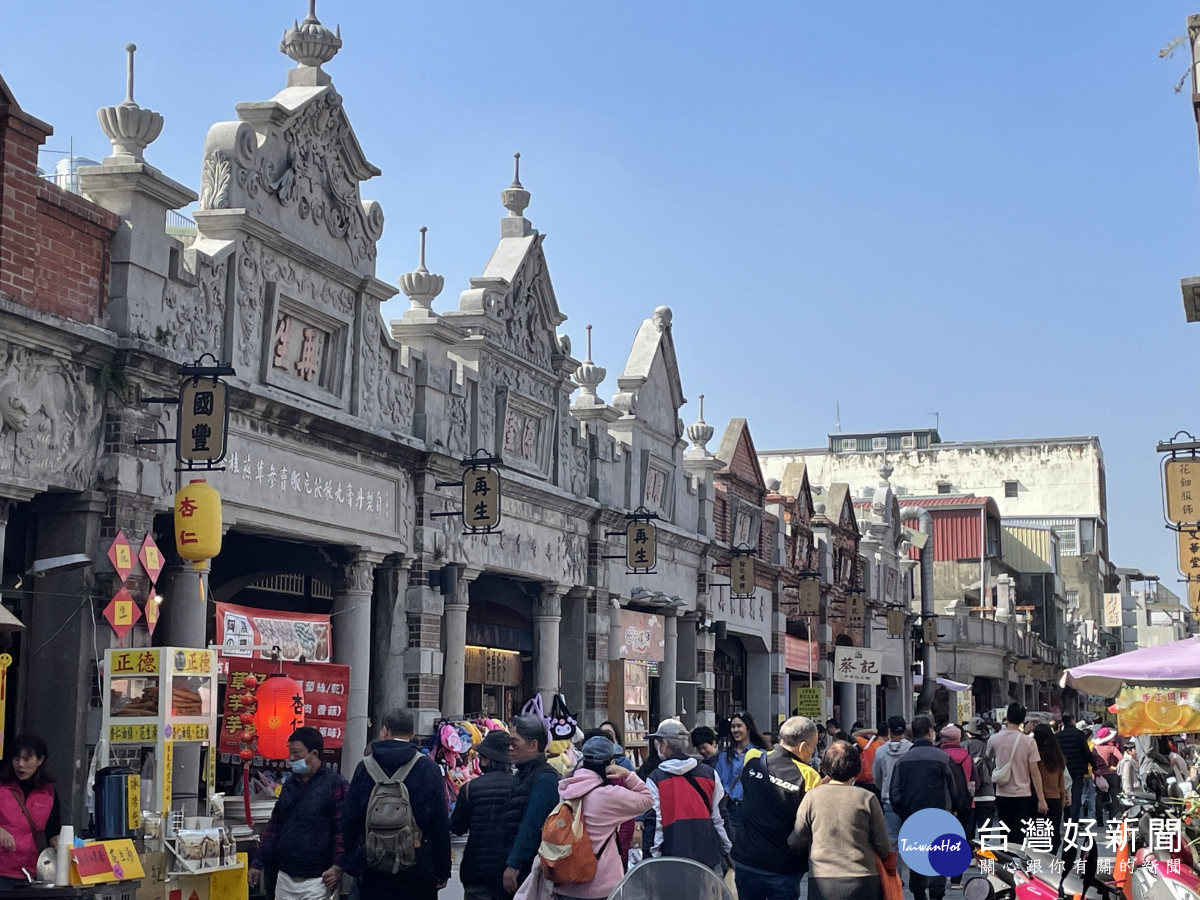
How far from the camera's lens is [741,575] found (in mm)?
31703

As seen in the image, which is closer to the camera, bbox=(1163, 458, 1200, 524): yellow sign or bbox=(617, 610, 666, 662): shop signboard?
bbox=(1163, 458, 1200, 524): yellow sign

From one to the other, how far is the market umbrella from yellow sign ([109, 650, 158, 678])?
28.9 feet

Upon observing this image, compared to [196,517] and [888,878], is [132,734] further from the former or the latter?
[888,878]

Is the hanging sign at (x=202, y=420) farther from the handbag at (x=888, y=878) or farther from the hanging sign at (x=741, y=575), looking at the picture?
the hanging sign at (x=741, y=575)

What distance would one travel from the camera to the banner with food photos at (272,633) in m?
16.4

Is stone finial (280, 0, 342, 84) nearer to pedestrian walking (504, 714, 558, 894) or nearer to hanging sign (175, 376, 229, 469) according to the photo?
hanging sign (175, 376, 229, 469)

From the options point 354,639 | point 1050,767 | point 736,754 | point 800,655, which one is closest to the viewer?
point 736,754

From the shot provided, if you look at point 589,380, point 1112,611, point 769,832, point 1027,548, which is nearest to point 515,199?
point 589,380

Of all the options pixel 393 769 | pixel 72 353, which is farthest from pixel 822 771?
pixel 72 353

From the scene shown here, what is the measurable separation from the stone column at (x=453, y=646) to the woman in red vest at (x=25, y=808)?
1037 cm

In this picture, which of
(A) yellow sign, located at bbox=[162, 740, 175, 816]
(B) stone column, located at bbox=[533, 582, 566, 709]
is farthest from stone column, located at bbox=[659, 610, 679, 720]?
(A) yellow sign, located at bbox=[162, 740, 175, 816]

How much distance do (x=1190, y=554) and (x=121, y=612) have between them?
16.3 metres

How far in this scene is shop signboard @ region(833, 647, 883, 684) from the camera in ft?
125

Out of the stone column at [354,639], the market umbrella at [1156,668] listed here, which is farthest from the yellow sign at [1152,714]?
the stone column at [354,639]
